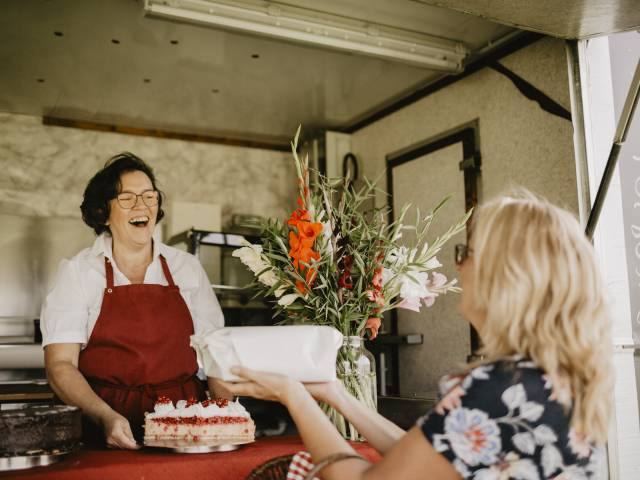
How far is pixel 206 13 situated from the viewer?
11.2 ft

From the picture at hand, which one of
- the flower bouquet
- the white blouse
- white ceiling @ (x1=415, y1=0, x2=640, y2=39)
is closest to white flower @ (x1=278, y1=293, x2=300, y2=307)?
the flower bouquet

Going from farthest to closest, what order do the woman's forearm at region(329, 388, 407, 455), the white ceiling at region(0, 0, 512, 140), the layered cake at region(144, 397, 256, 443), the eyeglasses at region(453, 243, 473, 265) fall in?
the white ceiling at region(0, 0, 512, 140) < the layered cake at region(144, 397, 256, 443) < the woman's forearm at region(329, 388, 407, 455) < the eyeglasses at region(453, 243, 473, 265)

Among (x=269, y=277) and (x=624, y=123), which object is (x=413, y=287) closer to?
(x=269, y=277)

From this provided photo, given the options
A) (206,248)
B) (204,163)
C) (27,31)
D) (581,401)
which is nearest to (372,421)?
(581,401)

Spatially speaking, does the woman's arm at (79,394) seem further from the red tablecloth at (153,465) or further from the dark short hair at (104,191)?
the dark short hair at (104,191)

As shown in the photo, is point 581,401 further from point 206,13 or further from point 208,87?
point 208,87

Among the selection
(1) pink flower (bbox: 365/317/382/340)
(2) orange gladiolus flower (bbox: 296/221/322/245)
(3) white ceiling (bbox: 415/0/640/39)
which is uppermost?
(3) white ceiling (bbox: 415/0/640/39)

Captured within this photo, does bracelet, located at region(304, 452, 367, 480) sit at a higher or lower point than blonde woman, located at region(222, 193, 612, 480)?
lower

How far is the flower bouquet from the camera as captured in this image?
1.67m

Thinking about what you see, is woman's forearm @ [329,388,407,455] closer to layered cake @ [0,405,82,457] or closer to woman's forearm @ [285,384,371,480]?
woman's forearm @ [285,384,371,480]

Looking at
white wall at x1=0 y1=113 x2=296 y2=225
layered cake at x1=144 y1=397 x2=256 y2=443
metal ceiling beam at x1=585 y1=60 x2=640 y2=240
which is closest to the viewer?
layered cake at x1=144 y1=397 x2=256 y2=443

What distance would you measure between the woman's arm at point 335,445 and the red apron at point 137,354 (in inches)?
33.8

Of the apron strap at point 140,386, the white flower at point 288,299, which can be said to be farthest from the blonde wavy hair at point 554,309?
the apron strap at point 140,386

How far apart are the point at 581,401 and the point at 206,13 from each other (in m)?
2.96
